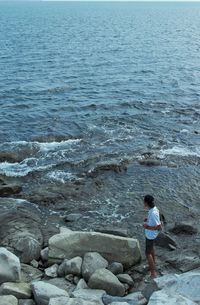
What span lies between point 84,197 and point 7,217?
4.38 meters

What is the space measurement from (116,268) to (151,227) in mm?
1791

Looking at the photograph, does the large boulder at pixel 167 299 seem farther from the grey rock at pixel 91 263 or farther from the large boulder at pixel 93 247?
the large boulder at pixel 93 247

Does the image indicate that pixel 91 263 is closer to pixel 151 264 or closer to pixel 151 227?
pixel 151 264

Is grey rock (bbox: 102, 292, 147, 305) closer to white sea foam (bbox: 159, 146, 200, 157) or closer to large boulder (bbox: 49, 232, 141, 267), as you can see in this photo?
large boulder (bbox: 49, 232, 141, 267)

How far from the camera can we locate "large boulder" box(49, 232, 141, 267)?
15.0 metres

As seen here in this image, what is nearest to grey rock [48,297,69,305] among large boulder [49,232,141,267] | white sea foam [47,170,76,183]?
large boulder [49,232,141,267]

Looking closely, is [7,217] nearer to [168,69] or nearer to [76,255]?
[76,255]

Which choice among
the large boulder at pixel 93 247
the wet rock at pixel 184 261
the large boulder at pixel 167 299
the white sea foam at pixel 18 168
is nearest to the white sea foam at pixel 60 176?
the white sea foam at pixel 18 168

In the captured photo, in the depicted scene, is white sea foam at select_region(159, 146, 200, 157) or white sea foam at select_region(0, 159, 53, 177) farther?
white sea foam at select_region(159, 146, 200, 157)

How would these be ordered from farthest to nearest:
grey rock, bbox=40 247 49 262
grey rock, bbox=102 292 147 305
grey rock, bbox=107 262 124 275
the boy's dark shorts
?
grey rock, bbox=40 247 49 262 < the boy's dark shorts < grey rock, bbox=107 262 124 275 < grey rock, bbox=102 292 147 305

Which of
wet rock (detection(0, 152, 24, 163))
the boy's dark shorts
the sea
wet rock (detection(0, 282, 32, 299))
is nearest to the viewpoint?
wet rock (detection(0, 282, 32, 299))

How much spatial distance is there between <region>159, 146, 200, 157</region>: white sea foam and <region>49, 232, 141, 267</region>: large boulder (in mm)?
10978

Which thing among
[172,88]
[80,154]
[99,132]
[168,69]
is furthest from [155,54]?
[80,154]

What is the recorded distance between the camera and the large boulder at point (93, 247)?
15.0 meters
